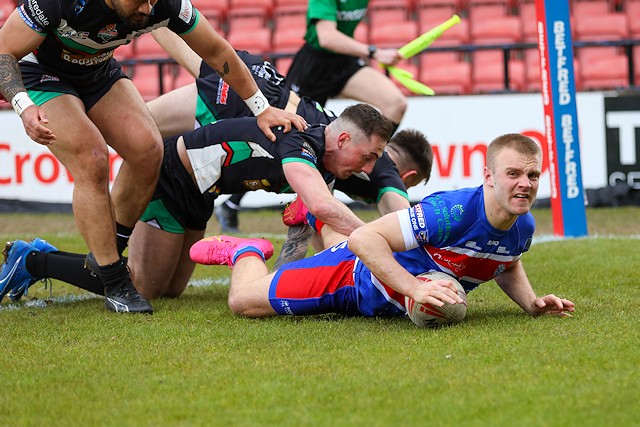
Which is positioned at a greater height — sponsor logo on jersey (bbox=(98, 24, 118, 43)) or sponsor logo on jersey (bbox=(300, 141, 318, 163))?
sponsor logo on jersey (bbox=(98, 24, 118, 43))

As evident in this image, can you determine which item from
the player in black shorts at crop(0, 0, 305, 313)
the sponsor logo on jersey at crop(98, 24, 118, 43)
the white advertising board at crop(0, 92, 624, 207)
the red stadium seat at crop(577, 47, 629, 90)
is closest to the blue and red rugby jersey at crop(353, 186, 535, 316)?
Answer: the player in black shorts at crop(0, 0, 305, 313)

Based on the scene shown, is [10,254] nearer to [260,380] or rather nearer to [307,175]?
[307,175]

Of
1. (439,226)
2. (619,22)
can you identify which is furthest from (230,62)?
(619,22)

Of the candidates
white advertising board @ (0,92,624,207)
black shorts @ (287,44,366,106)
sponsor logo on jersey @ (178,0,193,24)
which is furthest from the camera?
white advertising board @ (0,92,624,207)

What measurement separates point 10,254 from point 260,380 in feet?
8.68

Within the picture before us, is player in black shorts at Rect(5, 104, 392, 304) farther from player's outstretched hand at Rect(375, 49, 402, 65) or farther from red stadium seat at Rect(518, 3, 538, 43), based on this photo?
red stadium seat at Rect(518, 3, 538, 43)

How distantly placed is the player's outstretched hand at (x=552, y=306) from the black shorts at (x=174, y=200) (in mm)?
2059

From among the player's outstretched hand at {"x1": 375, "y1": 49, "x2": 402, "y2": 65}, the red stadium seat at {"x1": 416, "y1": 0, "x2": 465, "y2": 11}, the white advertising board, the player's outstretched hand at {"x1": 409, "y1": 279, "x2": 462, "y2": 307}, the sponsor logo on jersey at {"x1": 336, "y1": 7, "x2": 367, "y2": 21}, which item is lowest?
the white advertising board

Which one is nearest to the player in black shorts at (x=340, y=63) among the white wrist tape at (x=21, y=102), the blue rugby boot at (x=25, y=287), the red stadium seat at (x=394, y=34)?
the blue rugby boot at (x=25, y=287)

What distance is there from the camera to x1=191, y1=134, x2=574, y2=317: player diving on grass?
4152 mm

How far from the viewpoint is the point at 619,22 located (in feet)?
41.1

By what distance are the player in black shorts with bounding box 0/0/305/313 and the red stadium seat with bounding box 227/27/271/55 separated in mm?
7739

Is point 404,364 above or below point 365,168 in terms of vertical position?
below

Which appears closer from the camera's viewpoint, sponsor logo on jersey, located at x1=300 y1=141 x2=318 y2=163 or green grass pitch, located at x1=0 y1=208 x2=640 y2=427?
green grass pitch, located at x1=0 y1=208 x2=640 y2=427
